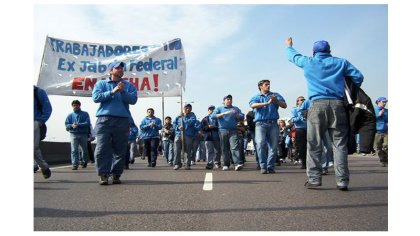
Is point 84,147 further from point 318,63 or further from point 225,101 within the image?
point 318,63

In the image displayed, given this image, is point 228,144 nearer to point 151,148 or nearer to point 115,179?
point 151,148

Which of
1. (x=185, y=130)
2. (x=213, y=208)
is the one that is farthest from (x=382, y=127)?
(x=213, y=208)

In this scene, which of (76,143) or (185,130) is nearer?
(185,130)

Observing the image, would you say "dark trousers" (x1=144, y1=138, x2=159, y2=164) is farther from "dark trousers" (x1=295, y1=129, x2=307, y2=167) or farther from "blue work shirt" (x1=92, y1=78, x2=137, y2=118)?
"blue work shirt" (x1=92, y1=78, x2=137, y2=118)

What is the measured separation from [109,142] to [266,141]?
3.64m

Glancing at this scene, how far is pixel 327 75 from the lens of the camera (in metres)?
5.65

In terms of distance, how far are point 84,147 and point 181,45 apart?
4380 millimetres

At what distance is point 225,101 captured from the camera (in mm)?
10422

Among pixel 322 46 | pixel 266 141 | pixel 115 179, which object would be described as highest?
pixel 322 46

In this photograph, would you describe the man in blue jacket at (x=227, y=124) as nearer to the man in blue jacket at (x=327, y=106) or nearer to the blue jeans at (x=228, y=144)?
the blue jeans at (x=228, y=144)

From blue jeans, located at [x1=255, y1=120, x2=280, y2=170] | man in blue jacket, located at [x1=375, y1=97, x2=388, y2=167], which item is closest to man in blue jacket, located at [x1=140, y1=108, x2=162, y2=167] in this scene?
blue jeans, located at [x1=255, y1=120, x2=280, y2=170]

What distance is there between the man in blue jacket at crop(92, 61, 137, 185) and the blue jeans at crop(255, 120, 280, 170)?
312 cm

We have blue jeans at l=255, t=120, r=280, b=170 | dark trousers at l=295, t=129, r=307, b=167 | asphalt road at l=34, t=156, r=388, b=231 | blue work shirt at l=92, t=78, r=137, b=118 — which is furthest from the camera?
dark trousers at l=295, t=129, r=307, b=167

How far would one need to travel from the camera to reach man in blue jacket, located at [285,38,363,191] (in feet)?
18.2
